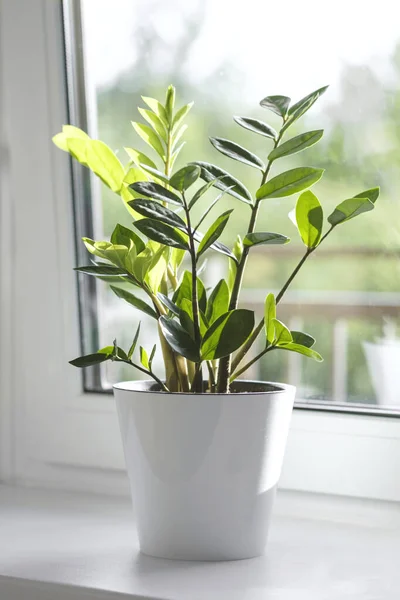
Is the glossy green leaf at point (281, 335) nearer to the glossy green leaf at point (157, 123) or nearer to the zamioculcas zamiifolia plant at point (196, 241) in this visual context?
the zamioculcas zamiifolia plant at point (196, 241)

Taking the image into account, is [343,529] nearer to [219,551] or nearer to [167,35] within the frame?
[219,551]

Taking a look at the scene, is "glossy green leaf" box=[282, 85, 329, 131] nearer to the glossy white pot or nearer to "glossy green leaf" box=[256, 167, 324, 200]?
"glossy green leaf" box=[256, 167, 324, 200]

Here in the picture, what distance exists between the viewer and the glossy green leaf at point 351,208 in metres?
0.75

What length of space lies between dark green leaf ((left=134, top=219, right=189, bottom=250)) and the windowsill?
31 centimetres

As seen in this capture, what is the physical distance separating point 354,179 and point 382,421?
286 mm

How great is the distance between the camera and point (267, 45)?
1002mm

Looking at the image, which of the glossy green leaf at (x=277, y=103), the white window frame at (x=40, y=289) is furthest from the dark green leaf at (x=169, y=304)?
the white window frame at (x=40, y=289)

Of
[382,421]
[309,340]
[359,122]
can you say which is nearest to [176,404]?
[309,340]

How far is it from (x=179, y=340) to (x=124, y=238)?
0.43 feet

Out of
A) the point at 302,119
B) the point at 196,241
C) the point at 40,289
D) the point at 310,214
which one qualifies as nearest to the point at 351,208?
the point at 310,214

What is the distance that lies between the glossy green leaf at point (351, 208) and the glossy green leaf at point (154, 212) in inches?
6.0

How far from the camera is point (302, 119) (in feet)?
3.22

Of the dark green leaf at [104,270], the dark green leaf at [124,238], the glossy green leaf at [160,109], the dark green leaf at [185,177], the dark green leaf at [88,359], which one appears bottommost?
the dark green leaf at [88,359]

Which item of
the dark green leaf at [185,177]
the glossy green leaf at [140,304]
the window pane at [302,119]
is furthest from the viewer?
the window pane at [302,119]
